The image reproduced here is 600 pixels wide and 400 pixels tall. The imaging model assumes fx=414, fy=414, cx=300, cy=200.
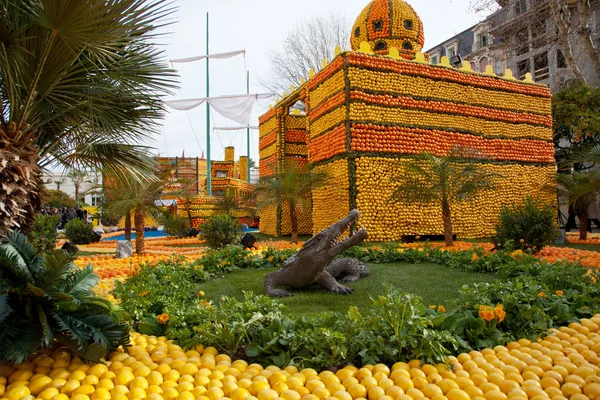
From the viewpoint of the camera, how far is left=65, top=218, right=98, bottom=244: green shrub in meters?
16.4

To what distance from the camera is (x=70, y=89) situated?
5.83m

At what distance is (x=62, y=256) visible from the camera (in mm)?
2797

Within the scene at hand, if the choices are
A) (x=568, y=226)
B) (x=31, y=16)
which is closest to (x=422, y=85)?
(x=568, y=226)

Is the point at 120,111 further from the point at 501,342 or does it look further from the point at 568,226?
the point at 568,226

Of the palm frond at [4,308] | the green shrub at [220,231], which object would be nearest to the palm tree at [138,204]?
the green shrub at [220,231]

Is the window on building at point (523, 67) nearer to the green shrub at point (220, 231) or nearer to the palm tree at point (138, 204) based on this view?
the green shrub at point (220, 231)

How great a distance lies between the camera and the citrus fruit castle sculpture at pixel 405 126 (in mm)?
12203

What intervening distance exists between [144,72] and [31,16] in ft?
5.63

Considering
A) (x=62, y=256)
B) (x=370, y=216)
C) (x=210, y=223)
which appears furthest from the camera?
(x=370, y=216)

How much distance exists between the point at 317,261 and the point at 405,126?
8.69 meters

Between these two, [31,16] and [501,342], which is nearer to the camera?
[501,342]

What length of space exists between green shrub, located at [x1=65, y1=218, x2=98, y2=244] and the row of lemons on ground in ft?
49.8

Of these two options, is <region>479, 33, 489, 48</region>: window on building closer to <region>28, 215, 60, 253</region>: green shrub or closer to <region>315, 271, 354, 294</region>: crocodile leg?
<region>28, 215, 60, 253</region>: green shrub

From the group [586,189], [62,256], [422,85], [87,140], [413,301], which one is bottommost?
[413,301]
